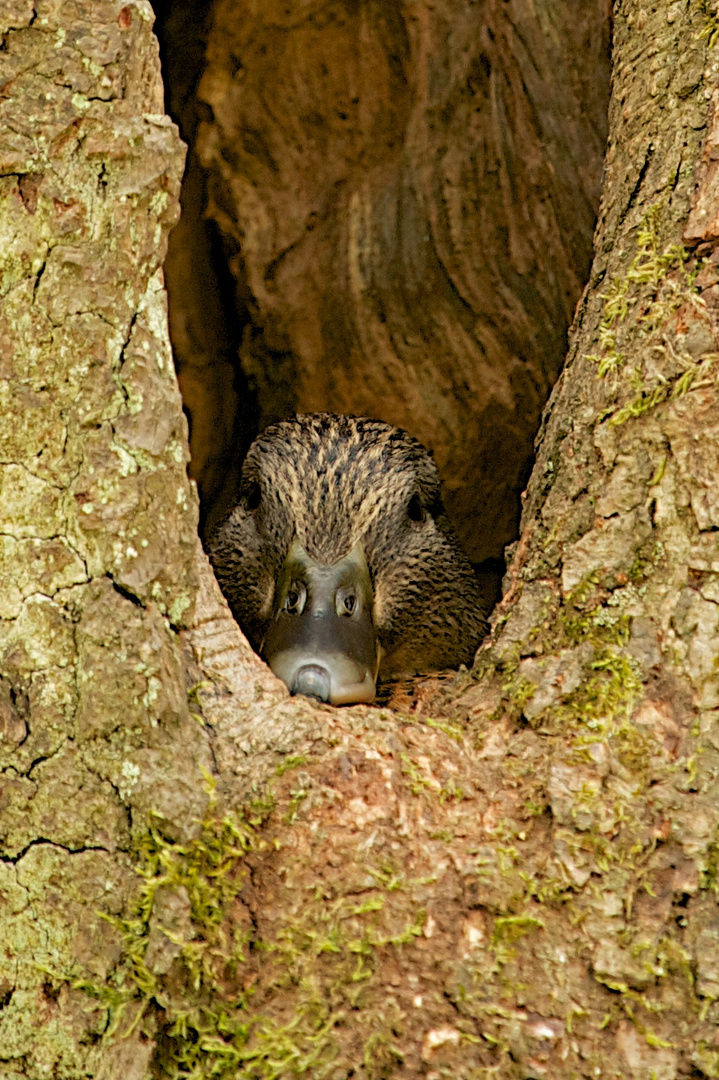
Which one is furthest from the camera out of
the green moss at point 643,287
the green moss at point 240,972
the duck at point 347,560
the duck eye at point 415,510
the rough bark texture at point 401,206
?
the rough bark texture at point 401,206

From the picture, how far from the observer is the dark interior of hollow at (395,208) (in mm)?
4289

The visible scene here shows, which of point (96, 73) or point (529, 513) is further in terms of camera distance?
point (529, 513)

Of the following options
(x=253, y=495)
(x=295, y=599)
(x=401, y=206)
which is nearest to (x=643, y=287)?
(x=295, y=599)

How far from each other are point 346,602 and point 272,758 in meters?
1.05

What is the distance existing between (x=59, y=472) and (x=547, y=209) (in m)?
3.03

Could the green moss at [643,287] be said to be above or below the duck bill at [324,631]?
above

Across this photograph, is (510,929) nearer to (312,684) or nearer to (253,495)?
(312,684)

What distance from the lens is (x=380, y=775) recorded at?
1949 mm

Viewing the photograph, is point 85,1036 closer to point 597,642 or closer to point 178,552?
point 178,552

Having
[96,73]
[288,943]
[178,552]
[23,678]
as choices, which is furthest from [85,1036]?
[96,73]

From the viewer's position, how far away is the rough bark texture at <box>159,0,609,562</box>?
429 cm

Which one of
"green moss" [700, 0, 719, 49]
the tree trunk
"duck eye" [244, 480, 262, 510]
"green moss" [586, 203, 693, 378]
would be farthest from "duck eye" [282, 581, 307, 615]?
"green moss" [700, 0, 719, 49]

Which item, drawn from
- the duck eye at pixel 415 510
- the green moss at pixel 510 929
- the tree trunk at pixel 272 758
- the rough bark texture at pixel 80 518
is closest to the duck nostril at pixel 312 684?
the tree trunk at pixel 272 758

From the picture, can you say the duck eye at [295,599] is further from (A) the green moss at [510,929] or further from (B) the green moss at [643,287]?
(A) the green moss at [510,929]
